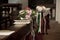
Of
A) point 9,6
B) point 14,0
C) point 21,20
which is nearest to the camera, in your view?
point 21,20

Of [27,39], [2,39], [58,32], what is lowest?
[58,32]

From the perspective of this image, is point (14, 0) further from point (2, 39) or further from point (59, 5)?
point (2, 39)

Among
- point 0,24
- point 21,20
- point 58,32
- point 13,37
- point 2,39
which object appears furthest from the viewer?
point 58,32

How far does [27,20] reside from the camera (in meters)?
4.12

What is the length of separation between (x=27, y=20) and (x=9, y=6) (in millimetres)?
4922

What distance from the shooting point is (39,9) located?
6.54 meters

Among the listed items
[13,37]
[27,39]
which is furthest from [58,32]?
[13,37]

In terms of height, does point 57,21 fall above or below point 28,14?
below

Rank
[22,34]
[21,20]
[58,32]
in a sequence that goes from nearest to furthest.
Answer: [22,34] → [21,20] → [58,32]

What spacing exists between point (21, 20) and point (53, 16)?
7923mm

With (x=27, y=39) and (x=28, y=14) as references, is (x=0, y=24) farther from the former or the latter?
(x=27, y=39)

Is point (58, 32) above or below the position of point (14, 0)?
below

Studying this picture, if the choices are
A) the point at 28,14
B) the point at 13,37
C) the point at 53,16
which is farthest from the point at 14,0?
the point at 13,37

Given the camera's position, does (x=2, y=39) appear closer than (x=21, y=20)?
Yes
